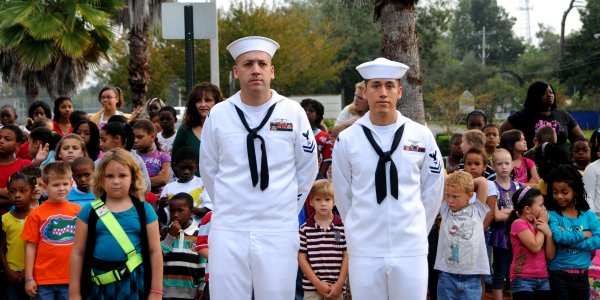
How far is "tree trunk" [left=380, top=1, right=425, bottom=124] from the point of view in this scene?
42.0 feet

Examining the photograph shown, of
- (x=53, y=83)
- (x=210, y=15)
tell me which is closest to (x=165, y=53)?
(x=53, y=83)

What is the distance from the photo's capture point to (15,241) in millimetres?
8414

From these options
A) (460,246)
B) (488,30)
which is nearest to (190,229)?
(460,246)

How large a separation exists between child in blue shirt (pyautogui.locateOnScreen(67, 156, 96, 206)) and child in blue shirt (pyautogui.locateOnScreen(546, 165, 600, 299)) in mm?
4211

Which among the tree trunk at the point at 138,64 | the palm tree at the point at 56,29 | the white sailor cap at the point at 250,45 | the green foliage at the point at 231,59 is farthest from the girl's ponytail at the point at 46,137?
the green foliage at the point at 231,59

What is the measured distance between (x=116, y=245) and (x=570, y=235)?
4.13 metres

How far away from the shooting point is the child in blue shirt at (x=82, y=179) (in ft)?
26.9

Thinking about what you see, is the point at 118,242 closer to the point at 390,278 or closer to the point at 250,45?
the point at 250,45

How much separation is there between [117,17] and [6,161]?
1428cm

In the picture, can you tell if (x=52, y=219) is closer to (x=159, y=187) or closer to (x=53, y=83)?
(x=159, y=187)

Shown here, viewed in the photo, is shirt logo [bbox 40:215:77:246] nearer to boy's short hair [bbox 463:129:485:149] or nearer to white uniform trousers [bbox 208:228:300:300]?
white uniform trousers [bbox 208:228:300:300]

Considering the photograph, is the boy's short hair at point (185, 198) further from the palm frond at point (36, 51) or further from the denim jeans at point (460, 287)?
the palm frond at point (36, 51)

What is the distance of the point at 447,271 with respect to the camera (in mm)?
8398

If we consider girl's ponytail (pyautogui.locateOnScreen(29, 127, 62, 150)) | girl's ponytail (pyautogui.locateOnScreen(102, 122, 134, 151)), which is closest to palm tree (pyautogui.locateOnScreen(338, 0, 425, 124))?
girl's ponytail (pyautogui.locateOnScreen(102, 122, 134, 151))
